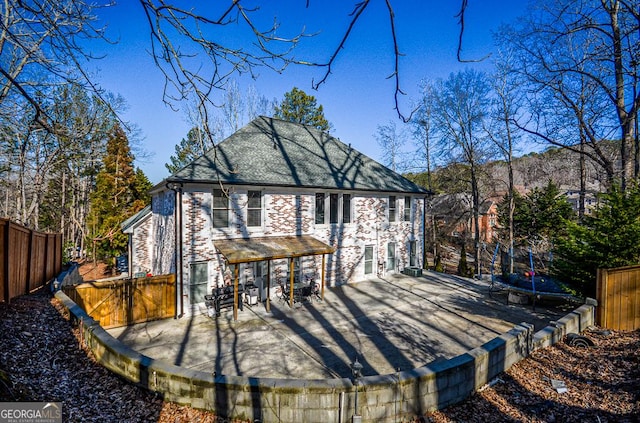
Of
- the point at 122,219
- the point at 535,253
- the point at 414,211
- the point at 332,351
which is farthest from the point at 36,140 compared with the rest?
the point at 535,253

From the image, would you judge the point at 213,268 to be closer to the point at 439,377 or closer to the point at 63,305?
the point at 63,305

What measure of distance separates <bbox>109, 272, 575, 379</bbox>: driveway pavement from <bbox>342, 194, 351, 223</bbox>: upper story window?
12.3 ft

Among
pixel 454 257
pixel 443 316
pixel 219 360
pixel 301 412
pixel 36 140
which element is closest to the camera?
pixel 301 412

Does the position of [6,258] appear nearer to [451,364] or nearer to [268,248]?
[268,248]

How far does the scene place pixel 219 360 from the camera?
7.37 m

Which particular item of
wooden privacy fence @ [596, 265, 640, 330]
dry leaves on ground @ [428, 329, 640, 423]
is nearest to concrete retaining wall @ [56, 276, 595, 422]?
dry leaves on ground @ [428, 329, 640, 423]

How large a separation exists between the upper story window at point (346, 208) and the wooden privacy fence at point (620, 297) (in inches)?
370

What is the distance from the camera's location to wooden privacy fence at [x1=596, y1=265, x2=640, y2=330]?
327 inches

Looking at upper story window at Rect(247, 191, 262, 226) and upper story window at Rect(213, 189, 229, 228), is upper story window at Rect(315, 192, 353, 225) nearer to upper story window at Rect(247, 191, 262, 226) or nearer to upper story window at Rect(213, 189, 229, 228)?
upper story window at Rect(247, 191, 262, 226)

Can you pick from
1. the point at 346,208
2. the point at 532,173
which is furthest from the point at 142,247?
the point at 532,173

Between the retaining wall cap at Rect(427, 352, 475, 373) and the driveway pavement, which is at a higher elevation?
the retaining wall cap at Rect(427, 352, 475, 373)

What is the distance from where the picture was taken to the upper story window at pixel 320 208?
1398 centimetres

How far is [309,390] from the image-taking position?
4.74m

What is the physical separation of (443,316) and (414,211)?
8.46 metres
